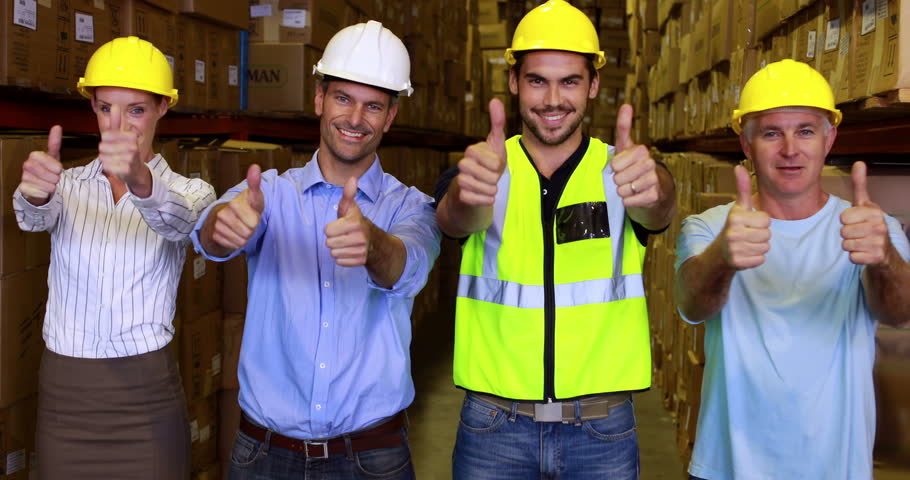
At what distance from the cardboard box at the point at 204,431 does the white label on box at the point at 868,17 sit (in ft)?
9.69

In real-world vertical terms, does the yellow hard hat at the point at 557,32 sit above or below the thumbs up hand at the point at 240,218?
above

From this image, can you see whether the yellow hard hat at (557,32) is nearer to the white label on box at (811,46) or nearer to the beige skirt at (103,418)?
the white label on box at (811,46)

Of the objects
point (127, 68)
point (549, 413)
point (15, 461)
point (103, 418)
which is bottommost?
point (15, 461)

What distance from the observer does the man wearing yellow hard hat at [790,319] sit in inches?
78.3

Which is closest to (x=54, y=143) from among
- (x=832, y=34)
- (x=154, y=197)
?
(x=154, y=197)

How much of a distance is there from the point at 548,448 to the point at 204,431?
7.39ft

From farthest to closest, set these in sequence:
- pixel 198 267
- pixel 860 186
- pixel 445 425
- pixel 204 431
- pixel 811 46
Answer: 1. pixel 445 425
2. pixel 204 431
3. pixel 198 267
4. pixel 811 46
5. pixel 860 186

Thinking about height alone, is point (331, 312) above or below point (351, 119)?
below

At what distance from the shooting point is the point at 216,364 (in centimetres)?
400

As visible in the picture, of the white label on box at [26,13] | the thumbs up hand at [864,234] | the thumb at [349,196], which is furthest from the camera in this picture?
the white label on box at [26,13]

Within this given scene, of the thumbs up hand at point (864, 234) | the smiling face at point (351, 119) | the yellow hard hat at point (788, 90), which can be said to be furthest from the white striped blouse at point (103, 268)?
the thumbs up hand at point (864, 234)

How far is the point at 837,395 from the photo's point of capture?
200 cm

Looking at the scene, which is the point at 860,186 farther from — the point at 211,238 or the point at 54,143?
the point at 54,143

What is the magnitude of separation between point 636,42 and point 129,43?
265 inches
